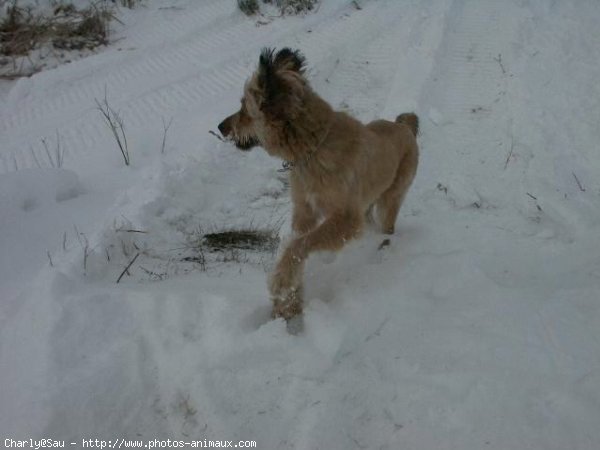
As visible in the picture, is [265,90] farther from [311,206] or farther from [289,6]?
[289,6]

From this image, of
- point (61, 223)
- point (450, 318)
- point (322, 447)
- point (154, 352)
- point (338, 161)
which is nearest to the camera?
point (322, 447)

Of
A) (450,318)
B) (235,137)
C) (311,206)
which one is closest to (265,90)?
(235,137)

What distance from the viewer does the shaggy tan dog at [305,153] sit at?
→ 287cm

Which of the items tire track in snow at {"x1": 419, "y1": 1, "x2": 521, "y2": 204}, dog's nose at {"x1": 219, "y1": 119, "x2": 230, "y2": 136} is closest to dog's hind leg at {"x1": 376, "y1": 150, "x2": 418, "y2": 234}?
tire track in snow at {"x1": 419, "y1": 1, "x2": 521, "y2": 204}

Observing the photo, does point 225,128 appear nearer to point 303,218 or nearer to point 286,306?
point 303,218

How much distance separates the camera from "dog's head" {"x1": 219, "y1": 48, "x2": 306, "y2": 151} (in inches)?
111

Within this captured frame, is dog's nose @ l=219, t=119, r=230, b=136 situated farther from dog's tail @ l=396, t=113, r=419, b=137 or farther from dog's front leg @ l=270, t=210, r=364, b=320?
dog's tail @ l=396, t=113, r=419, b=137

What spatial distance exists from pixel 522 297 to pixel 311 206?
153cm

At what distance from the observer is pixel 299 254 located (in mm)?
2949

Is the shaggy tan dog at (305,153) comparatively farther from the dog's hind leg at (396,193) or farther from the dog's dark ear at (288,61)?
the dog's hind leg at (396,193)

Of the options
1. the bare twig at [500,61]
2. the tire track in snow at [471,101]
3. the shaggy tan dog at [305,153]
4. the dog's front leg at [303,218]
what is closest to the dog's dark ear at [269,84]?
the shaggy tan dog at [305,153]

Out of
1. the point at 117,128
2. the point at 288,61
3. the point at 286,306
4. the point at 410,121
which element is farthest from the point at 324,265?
the point at 117,128

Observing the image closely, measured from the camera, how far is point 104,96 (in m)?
6.22

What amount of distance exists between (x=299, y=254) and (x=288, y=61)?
4.30ft
